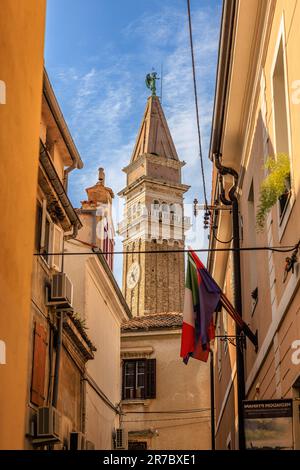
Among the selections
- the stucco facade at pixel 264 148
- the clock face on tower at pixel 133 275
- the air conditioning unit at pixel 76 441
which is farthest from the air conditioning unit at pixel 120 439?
the clock face on tower at pixel 133 275

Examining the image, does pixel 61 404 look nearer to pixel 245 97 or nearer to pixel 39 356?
pixel 39 356

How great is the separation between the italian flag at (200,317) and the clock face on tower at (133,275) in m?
85.9

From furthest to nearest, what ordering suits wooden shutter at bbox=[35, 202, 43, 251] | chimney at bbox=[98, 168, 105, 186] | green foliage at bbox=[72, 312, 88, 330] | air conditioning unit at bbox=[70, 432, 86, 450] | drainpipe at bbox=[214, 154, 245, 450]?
chimney at bbox=[98, 168, 105, 186] → green foliage at bbox=[72, 312, 88, 330] → air conditioning unit at bbox=[70, 432, 86, 450] → wooden shutter at bbox=[35, 202, 43, 251] → drainpipe at bbox=[214, 154, 245, 450]

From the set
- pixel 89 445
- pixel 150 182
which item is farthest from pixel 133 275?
pixel 89 445

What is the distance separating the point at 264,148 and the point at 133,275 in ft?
292

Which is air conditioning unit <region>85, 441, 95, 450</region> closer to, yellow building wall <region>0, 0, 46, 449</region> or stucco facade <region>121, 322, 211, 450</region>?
yellow building wall <region>0, 0, 46, 449</region>

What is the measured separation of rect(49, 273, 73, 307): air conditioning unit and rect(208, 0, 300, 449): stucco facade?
3.40 m

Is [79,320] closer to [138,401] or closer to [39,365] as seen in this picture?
[39,365]

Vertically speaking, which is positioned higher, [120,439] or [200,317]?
[200,317]

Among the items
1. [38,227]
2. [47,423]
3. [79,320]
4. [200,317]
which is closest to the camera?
[200,317]

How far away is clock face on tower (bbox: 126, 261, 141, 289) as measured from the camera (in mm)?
99875

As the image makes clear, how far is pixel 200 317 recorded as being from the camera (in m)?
13.4

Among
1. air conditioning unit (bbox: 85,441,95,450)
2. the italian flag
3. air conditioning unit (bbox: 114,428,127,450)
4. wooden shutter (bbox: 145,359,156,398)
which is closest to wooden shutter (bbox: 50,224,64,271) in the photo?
the italian flag
